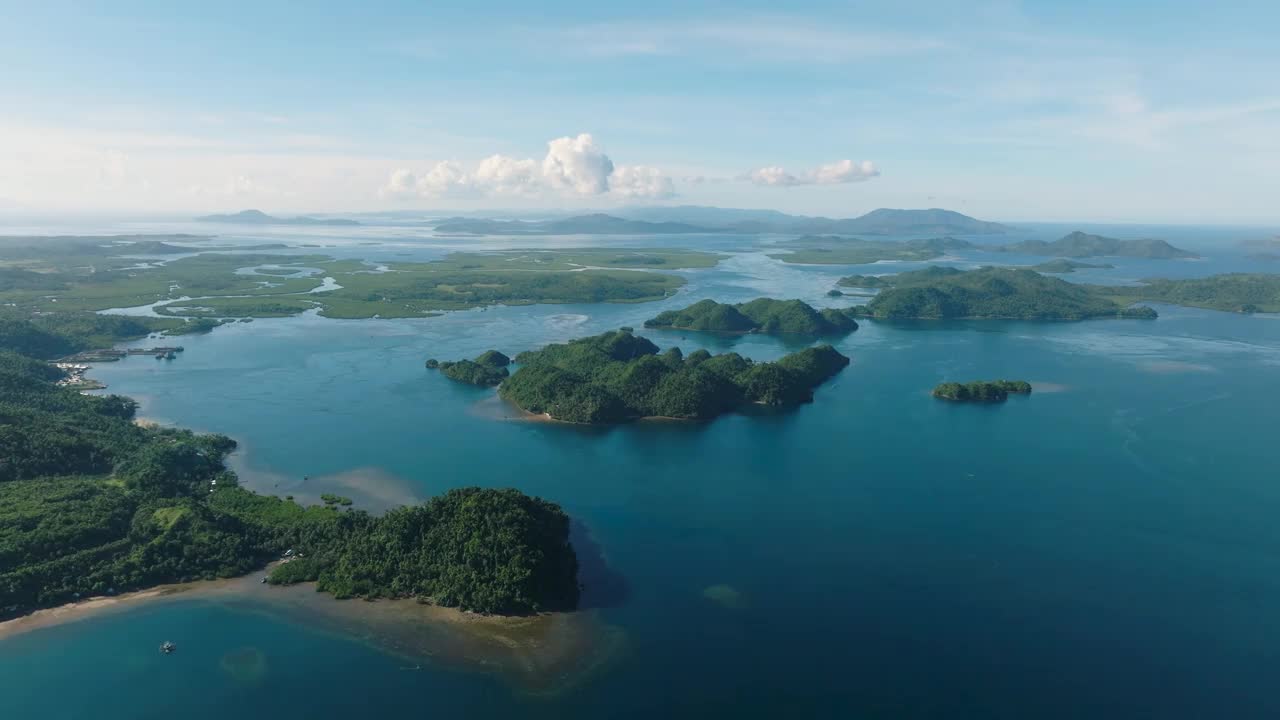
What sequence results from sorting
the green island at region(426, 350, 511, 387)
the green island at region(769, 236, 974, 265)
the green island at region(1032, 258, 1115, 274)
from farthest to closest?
the green island at region(769, 236, 974, 265)
the green island at region(1032, 258, 1115, 274)
the green island at region(426, 350, 511, 387)

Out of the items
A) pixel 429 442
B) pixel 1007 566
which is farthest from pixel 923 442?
pixel 429 442

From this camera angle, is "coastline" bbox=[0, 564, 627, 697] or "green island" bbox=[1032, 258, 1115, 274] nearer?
"coastline" bbox=[0, 564, 627, 697]

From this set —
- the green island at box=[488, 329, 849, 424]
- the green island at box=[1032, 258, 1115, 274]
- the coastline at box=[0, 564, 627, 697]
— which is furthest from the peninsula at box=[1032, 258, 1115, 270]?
the coastline at box=[0, 564, 627, 697]

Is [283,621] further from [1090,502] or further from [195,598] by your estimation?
[1090,502]

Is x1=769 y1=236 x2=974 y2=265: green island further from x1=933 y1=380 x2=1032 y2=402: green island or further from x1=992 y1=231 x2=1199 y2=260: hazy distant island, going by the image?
x1=933 y1=380 x2=1032 y2=402: green island

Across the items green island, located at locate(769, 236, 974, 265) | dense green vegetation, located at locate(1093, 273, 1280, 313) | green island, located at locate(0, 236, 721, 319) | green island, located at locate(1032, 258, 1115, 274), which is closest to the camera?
green island, located at locate(0, 236, 721, 319)

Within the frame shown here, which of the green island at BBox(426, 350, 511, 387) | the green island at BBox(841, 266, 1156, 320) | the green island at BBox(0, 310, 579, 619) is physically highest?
the green island at BBox(841, 266, 1156, 320)

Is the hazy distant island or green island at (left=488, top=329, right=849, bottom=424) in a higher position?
the hazy distant island
